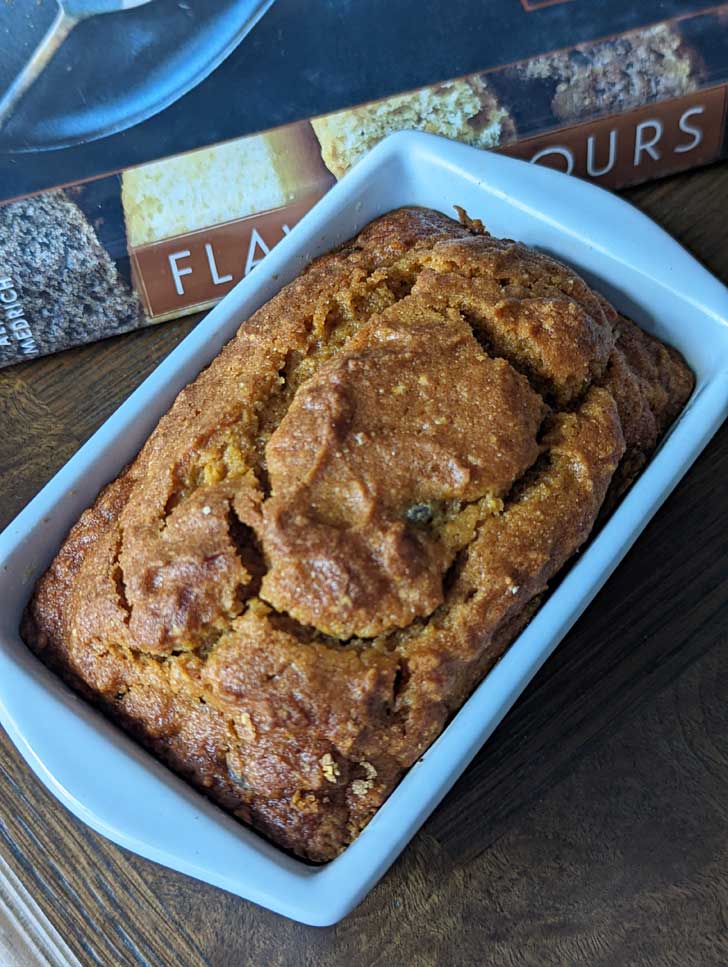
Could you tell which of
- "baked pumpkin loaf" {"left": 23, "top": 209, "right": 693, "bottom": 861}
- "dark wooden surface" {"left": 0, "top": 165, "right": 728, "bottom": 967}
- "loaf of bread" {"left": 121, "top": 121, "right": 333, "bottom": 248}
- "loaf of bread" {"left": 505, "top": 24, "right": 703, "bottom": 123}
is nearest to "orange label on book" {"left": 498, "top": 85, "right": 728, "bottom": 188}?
"loaf of bread" {"left": 505, "top": 24, "right": 703, "bottom": 123}

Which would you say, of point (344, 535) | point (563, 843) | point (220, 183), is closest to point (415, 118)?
point (220, 183)

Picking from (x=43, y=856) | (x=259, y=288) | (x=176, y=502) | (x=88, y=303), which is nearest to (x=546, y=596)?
(x=176, y=502)

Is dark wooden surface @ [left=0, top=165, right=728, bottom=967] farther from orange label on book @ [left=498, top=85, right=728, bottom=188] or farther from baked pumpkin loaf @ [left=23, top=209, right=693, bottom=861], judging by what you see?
orange label on book @ [left=498, top=85, right=728, bottom=188]

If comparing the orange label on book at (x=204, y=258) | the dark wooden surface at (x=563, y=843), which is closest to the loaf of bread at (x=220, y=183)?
the orange label on book at (x=204, y=258)

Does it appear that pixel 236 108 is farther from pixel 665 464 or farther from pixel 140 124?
pixel 665 464

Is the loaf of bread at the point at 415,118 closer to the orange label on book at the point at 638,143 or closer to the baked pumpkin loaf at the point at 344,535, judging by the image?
the orange label on book at the point at 638,143
